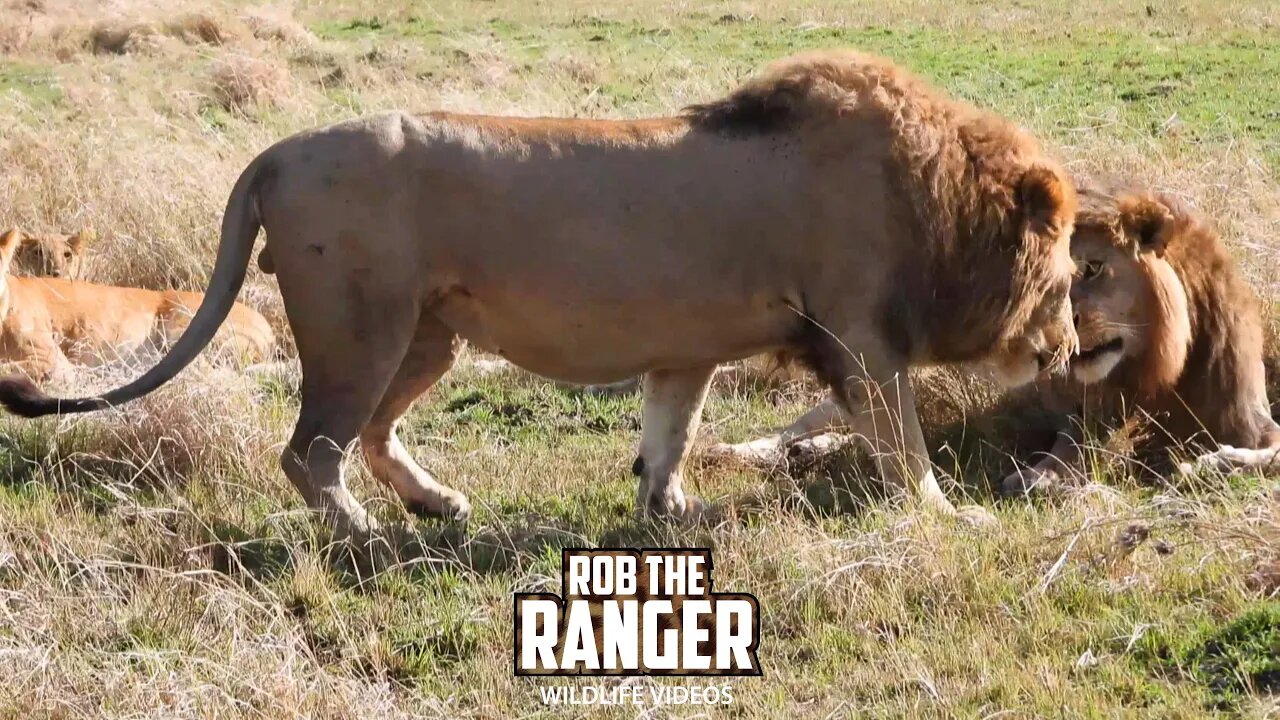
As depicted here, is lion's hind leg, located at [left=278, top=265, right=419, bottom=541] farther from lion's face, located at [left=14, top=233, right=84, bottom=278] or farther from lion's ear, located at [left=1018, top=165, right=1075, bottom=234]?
lion's face, located at [left=14, top=233, right=84, bottom=278]

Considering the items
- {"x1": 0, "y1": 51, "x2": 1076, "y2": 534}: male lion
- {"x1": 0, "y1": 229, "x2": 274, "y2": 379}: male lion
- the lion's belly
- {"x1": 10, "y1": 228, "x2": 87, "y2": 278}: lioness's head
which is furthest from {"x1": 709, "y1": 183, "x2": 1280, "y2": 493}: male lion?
{"x1": 10, "y1": 228, "x2": 87, "y2": 278}: lioness's head

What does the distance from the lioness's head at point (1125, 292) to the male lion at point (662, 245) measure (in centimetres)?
71

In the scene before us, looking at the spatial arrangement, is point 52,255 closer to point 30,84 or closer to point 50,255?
point 50,255

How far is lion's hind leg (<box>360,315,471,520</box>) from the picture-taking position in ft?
19.8

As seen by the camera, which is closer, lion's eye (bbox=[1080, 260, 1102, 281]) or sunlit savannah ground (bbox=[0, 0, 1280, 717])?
sunlit savannah ground (bbox=[0, 0, 1280, 717])

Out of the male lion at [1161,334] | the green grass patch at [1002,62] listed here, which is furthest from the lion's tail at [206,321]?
the green grass patch at [1002,62]

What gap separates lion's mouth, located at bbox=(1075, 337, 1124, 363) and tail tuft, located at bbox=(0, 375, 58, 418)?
4033mm

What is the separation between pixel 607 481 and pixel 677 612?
1673 mm

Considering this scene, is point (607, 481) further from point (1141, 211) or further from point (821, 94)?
point (1141, 211)

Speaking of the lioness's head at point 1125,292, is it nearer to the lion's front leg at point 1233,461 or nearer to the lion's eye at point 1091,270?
the lion's eye at point 1091,270

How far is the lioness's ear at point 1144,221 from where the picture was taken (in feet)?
21.5

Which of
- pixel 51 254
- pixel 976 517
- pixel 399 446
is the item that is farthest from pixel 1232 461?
pixel 51 254

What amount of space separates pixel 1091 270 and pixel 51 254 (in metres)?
6.63

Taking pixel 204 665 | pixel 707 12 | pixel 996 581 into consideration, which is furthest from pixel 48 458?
pixel 707 12
